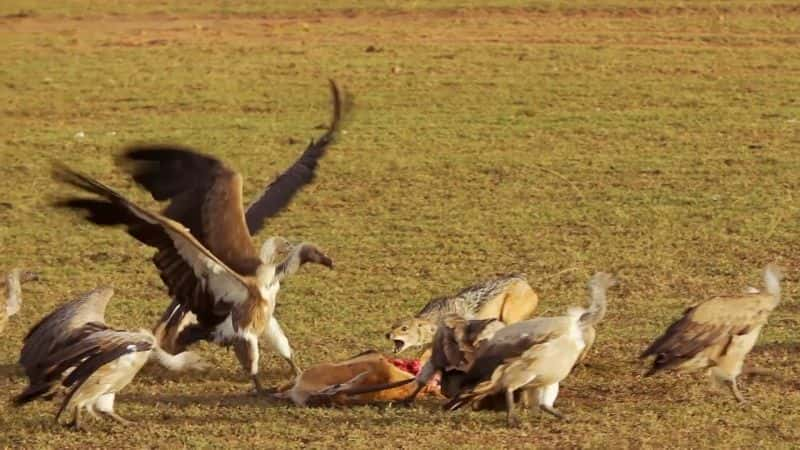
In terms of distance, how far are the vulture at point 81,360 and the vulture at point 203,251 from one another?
1.63 ft

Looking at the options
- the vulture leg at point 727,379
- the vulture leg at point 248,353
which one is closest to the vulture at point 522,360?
the vulture leg at point 727,379

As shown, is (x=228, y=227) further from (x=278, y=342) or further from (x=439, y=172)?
(x=439, y=172)

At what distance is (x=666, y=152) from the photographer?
13.8 m

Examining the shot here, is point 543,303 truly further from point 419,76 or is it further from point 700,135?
point 419,76

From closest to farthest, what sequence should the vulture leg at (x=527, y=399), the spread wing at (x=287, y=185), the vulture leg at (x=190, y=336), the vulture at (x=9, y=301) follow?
the vulture leg at (x=527, y=399)
the vulture leg at (x=190, y=336)
the vulture at (x=9, y=301)
the spread wing at (x=287, y=185)

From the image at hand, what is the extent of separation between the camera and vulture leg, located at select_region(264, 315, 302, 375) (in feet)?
25.5

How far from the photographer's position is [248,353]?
25.2ft

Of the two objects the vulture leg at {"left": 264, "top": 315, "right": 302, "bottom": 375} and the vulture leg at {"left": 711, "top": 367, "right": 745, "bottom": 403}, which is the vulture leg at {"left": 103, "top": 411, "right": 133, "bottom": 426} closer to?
the vulture leg at {"left": 264, "top": 315, "right": 302, "bottom": 375}

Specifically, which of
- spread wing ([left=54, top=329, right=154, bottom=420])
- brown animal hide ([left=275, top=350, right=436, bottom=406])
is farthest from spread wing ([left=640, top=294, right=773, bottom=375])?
spread wing ([left=54, top=329, right=154, bottom=420])

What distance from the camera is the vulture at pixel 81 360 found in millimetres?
6699

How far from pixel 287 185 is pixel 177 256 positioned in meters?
1.76

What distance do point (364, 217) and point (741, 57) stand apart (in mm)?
8946

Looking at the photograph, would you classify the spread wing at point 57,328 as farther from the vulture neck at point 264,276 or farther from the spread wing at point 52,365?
the vulture neck at point 264,276

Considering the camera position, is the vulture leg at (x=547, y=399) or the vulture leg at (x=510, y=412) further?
the vulture leg at (x=547, y=399)
